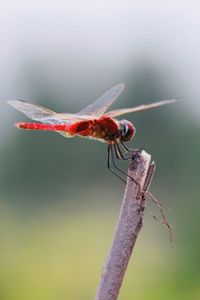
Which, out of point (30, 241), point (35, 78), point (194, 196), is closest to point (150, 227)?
point (194, 196)

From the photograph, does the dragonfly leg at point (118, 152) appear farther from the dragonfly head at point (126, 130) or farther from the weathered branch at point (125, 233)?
the weathered branch at point (125, 233)

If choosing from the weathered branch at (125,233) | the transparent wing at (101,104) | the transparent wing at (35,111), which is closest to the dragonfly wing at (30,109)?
the transparent wing at (35,111)

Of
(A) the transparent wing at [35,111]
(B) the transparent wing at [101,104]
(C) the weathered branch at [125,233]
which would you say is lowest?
(C) the weathered branch at [125,233]

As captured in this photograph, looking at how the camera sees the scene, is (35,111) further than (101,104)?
No

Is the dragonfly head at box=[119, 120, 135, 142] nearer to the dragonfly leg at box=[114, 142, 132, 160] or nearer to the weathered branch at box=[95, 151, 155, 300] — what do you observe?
the dragonfly leg at box=[114, 142, 132, 160]

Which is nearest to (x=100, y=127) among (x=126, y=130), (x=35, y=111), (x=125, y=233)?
(x=126, y=130)

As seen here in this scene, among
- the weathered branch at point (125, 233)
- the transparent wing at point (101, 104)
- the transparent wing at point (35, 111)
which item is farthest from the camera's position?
the transparent wing at point (101, 104)

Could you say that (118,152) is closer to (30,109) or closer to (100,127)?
(100,127)
